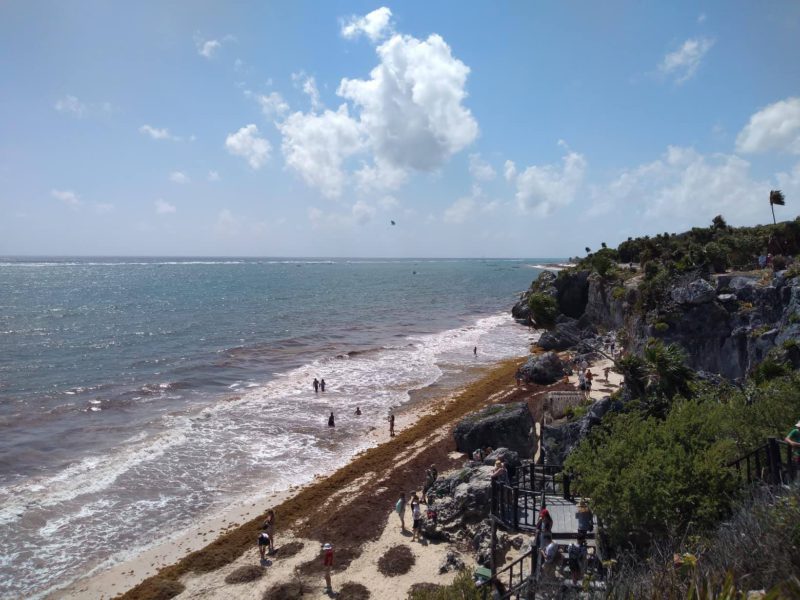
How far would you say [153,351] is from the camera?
49406 mm

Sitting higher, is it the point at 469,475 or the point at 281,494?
the point at 469,475

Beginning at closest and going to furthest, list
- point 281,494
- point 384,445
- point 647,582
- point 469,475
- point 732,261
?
point 647,582, point 469,475, point 281,494, point 384,445, point 732,261

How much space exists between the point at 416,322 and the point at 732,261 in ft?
145

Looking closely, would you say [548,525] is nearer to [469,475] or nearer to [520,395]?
[469,475]

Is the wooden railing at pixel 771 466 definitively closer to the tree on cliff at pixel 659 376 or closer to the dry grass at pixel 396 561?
the tree on cliff at pixel 659 376

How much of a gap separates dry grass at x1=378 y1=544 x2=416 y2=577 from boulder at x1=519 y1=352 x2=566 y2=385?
21689 millimetres

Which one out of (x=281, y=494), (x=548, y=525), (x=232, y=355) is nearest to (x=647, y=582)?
(x=548, y=525)

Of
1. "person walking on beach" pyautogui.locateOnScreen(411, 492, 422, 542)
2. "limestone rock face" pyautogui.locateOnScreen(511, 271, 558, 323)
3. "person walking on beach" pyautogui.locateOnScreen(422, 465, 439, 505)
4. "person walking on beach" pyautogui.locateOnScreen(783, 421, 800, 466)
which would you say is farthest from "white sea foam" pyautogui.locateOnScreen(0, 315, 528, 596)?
"limestone rock face" pyautogui.locateOnScreen(511, 271, 558, 323)

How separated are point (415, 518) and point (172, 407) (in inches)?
846

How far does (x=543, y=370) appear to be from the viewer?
120 feet

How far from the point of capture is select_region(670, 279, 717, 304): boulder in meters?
27.4

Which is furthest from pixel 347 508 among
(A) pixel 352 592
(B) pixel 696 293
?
(B) pixel 696 293

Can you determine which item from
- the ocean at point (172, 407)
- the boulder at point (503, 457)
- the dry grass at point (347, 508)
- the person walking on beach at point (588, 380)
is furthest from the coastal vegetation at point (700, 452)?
the ocean at point (172, 407)

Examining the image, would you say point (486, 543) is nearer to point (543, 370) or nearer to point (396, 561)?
point (396, 561)
